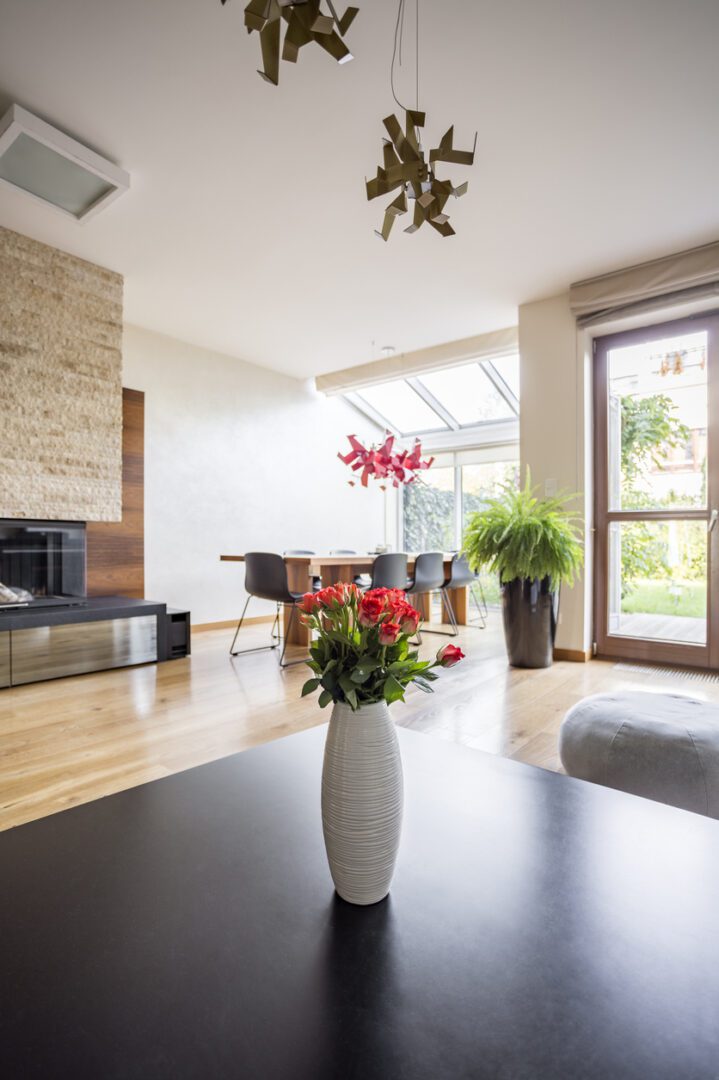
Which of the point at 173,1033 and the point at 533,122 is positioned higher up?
the point at 533,122

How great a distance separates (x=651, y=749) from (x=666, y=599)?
266cm

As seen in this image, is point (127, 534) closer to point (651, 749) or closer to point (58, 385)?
point (58, 385)

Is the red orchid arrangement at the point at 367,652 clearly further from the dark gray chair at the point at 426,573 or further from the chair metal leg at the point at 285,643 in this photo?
the dark gray chair at the point at 426,573

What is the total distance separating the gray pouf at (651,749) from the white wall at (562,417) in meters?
2.26

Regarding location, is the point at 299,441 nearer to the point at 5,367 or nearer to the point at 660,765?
the point at 5,367

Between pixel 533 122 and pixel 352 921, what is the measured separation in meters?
2.97

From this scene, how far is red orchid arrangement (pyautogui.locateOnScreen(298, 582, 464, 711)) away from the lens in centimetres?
67

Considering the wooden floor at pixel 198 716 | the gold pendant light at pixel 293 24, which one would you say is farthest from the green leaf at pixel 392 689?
the wooden floor at pixel 198 716

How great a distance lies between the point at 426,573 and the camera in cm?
440

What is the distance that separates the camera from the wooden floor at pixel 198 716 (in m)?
2.04

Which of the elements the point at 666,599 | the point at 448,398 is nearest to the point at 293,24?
the point at 666,599

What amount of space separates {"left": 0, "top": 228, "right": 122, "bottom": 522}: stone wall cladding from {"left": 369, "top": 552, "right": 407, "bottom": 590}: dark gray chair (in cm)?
181

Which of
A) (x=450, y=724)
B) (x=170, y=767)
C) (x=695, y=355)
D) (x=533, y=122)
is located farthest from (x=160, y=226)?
(x=695, y=355)

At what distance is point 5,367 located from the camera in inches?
130
